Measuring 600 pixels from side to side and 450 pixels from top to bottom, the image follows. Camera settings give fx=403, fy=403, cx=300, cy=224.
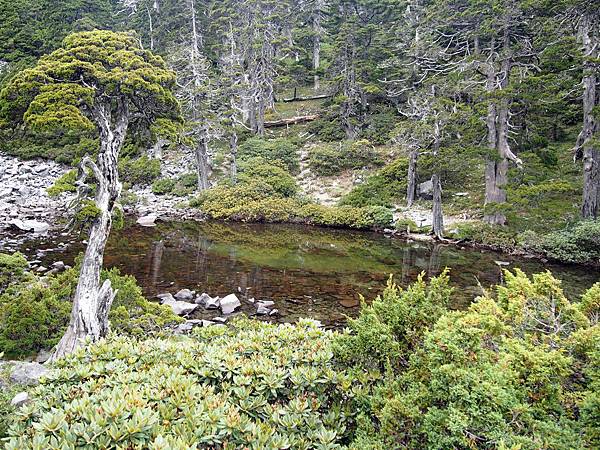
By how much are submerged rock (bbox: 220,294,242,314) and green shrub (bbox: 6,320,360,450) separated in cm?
614

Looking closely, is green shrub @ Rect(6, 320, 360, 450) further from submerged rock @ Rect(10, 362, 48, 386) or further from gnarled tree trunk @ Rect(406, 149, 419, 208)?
gnarled tree trunk @ Rect(406, 149, 419, 208)

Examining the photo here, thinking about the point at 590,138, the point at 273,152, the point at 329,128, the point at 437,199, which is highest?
the point at 329,128

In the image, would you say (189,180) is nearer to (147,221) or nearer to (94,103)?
(147,221)

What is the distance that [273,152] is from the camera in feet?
99.2

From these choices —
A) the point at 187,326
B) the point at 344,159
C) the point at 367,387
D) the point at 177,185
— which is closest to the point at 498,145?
the point at 344,159

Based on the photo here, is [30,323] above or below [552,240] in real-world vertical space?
below

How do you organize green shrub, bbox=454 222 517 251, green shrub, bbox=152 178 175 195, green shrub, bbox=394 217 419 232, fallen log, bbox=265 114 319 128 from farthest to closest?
1. fallen log, bbox=265 114 319 128
2. green shrub, bbox=152 178 175 195
3. green shrub, bbox=394 217 419 232
4. green shrub, bbox=454 222 517 251

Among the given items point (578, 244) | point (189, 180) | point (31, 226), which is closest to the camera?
point (578, 244)

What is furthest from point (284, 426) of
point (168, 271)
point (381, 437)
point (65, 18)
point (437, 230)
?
point (65, 18)

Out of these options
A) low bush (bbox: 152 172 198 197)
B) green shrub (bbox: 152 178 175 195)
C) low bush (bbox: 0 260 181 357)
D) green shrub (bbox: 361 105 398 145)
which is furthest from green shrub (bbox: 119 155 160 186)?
low bush (bbox: 0 260 181 357)

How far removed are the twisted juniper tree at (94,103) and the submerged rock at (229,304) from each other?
12.3ft

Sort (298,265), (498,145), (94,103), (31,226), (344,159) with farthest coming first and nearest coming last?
1. (344,159)
2. (498,145)
3. (31,226)
4. (298,265)
5. (94,103)

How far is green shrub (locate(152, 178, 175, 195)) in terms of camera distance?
96.0ft

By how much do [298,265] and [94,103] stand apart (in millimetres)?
9356
